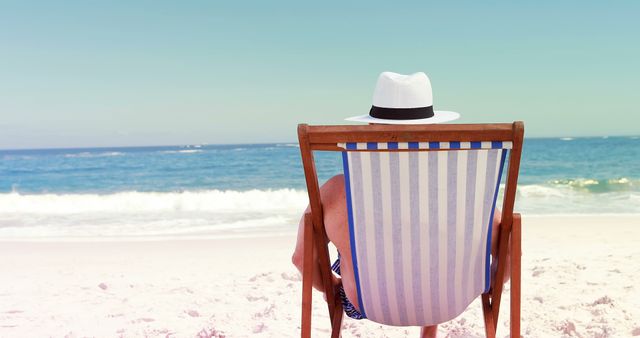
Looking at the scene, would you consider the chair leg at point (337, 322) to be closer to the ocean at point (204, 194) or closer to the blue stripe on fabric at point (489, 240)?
the blue stripe on fabric at point (489, 240)

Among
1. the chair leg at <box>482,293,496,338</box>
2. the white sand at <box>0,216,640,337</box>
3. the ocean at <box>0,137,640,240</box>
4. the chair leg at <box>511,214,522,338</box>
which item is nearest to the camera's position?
the chair leg at <box>511,214,522,338</box>

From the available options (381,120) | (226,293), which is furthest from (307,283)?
(226,293)

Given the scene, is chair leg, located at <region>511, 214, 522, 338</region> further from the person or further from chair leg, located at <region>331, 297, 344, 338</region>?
chair leg, located at <region>331, 297, 344, 338</region>

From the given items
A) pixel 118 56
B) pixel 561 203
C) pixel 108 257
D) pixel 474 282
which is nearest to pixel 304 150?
pixel 474 282

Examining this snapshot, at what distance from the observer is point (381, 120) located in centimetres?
178

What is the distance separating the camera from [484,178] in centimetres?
162

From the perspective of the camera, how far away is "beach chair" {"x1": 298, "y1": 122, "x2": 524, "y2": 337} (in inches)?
61.3

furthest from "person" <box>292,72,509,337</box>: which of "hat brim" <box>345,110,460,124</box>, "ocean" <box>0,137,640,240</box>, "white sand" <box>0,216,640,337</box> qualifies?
"ocean" <box>0,137,640,240</box>

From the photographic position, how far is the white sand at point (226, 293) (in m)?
2.89

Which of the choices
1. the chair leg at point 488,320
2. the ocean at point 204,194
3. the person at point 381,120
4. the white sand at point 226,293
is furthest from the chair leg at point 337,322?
the ocean at point 204,194

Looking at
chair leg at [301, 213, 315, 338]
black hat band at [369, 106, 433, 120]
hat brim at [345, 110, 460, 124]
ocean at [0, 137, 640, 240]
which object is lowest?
ocean at [0, 137, 640, 240]

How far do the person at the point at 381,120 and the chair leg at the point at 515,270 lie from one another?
0.07 metres

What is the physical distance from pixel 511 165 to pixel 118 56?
3432 centimetres

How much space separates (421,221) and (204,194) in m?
13.0
